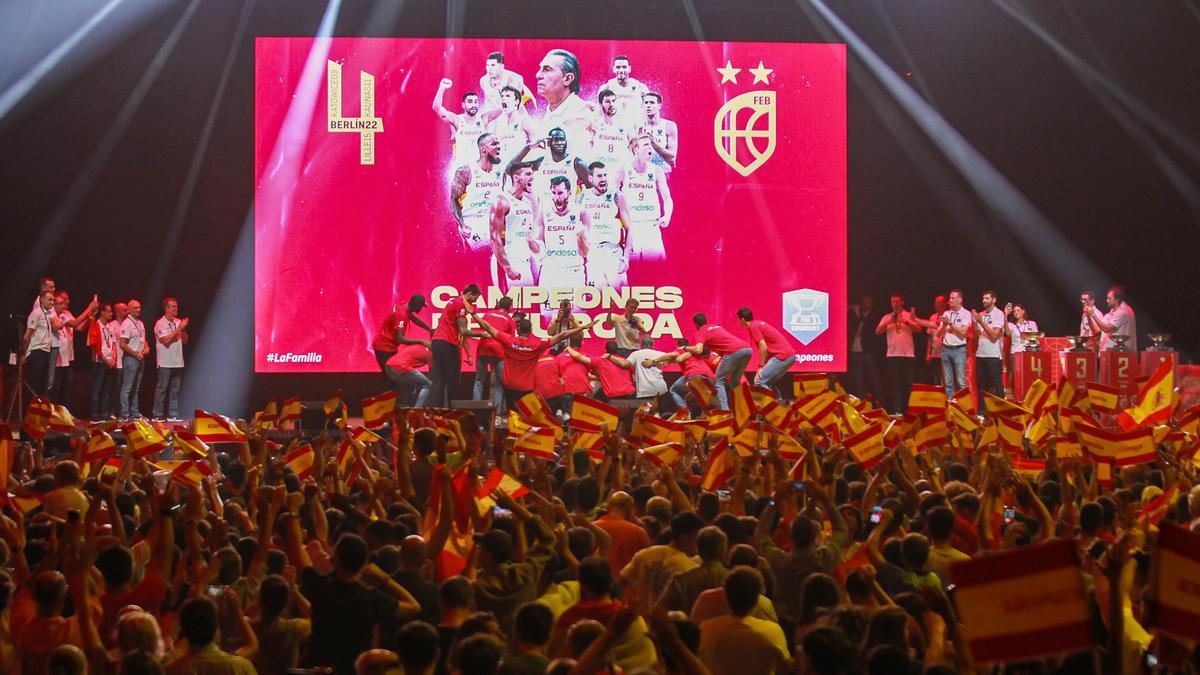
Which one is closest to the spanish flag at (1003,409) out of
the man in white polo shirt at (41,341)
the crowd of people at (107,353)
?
the crowd of people at (107,353)

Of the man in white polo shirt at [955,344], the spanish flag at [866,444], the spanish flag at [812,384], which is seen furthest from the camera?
the man in white polo shirt at [955,344]

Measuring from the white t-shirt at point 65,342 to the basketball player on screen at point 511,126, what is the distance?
19.8 feet

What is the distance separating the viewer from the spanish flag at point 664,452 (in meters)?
7.70

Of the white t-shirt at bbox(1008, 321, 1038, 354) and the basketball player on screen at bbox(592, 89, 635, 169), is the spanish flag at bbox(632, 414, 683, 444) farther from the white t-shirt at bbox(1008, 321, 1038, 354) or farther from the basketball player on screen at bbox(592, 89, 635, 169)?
the white t-shirt at bbox(1008, 321, 1038, 354)

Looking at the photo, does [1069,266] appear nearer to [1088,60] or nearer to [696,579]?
[1088,60]

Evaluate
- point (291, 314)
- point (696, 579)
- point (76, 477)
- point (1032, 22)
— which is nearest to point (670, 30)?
point (1032, 22)

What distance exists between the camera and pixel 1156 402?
978 cm

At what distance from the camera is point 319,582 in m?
4.62

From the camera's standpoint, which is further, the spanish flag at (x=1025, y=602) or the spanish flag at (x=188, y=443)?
the spanish flag at (x=188, y=443)

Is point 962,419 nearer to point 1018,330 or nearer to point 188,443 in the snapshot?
point 188,443

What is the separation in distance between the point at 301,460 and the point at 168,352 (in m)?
11.4

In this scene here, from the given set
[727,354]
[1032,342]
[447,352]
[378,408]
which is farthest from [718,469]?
[1032,342]

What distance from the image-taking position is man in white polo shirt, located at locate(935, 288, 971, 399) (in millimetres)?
18641

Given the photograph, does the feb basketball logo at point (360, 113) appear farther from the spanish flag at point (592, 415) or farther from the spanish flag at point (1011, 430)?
the spanish flag at point (1011, 430)
